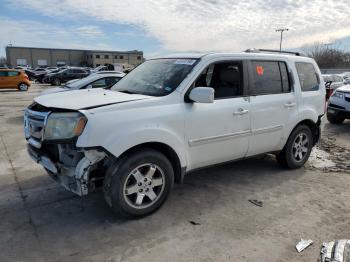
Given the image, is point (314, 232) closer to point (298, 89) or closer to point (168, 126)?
point (168, 126)

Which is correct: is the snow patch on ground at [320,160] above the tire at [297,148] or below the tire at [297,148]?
below

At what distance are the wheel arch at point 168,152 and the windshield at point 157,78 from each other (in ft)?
2.01

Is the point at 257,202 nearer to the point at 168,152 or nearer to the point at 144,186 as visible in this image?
the point at 168,152

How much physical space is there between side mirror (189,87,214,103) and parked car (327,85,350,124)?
6990 mm

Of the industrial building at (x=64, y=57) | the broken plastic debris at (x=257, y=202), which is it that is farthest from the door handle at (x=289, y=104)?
the industrial building at (x=64, y=57)

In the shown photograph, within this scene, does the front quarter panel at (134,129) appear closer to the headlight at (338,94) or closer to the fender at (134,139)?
the fender at (134,139)

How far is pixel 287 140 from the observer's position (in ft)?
17.5

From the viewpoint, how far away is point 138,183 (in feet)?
12.2

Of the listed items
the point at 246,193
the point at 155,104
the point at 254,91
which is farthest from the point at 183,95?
the point at 246,193

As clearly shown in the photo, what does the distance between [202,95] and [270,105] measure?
1503 millimetres

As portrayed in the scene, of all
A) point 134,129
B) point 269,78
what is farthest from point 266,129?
point 134,129

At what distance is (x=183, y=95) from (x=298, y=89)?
2274 millimetres

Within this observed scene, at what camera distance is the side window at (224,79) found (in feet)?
14.1

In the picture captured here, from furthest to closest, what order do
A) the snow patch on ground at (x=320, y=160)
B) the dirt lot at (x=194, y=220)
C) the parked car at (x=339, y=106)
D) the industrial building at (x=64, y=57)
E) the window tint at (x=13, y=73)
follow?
the industrial building at (x=64, y=57), the window tint at (x=13, y=73), the parked car at (x=339, y=106), the snow patch on ground at (x=320, y=160), the dirt lot at (x=194, y=220)
